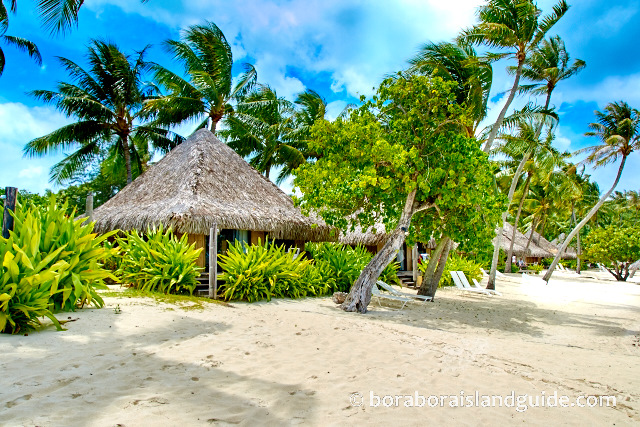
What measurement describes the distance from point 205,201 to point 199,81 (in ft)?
26.0

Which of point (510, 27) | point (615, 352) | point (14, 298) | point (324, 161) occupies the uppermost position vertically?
point (510, 27)

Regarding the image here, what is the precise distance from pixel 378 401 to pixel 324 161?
638 cm

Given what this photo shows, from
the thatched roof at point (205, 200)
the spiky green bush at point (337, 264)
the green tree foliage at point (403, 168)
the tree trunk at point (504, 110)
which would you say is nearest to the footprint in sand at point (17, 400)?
the green tree foliage at point (403, 168)

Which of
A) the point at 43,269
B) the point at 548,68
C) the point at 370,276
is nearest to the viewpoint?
the point at 43,269

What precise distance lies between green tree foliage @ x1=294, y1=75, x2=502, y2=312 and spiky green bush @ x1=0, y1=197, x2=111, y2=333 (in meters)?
4.84

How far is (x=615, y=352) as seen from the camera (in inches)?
243

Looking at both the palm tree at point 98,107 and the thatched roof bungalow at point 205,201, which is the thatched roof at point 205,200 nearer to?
the thatched roof bungalow at point 205,201

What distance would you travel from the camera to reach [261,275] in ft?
29.5

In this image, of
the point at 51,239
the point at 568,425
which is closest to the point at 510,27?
the point at 568,425

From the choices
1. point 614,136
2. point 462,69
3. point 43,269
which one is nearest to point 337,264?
point 462,69

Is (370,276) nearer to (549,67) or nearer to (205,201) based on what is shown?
(205,201)

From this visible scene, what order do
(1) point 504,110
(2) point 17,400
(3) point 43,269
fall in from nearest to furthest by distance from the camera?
(2) point 17,400 → (3) point 43,269 → (1) point 504,110

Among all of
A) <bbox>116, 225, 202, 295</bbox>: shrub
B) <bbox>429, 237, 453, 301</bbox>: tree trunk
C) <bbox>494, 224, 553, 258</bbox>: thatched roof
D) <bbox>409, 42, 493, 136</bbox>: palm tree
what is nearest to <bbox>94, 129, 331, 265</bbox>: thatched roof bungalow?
<bbox>116, 225, 202, 295</bbox>: shrub

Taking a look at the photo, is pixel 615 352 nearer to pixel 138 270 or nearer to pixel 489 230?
pixel 489 230
